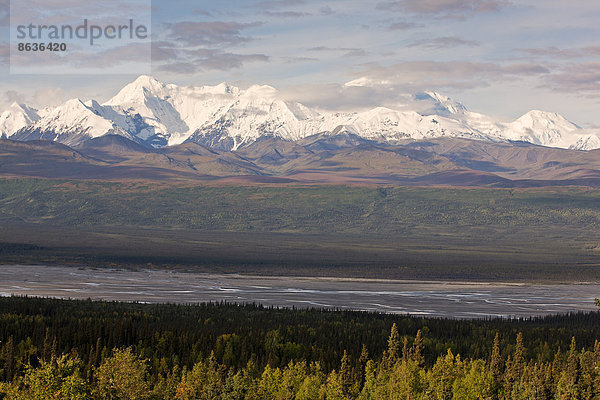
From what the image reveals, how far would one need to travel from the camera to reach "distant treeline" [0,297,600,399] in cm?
9162

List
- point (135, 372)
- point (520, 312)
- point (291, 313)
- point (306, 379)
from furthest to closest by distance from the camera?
point (520, 312), point (291, 313), point (306, 379), point (135, 372)

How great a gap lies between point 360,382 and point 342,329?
34.3m

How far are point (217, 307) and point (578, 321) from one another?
60521 mm

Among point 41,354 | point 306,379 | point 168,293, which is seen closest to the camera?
point 306,379

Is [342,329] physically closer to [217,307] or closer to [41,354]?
[217,307]

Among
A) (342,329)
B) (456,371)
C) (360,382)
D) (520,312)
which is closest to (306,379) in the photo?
(360,382)

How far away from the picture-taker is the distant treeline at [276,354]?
91.6 meters

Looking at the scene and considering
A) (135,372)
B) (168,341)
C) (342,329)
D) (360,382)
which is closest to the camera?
(135,372)

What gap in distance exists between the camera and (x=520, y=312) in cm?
18288

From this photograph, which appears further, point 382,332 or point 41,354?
point 382,332

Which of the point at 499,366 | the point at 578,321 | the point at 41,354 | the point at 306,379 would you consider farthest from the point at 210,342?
the point at 578,321

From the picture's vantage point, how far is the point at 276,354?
12481 cm

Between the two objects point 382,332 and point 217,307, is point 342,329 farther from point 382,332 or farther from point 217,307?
point 217,307

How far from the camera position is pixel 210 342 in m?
128
